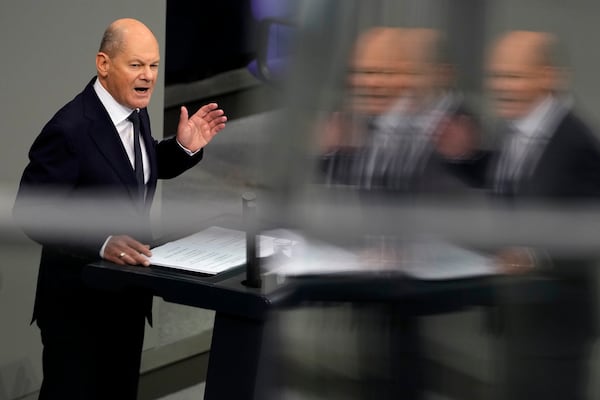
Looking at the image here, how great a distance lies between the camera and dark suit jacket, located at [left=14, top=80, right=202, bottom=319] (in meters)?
0.51

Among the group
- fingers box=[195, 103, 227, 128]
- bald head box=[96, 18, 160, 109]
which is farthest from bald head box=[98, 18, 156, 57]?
fingers box=[195, 103, 227, 128]

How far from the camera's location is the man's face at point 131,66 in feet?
4.24

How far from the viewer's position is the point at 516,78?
44 cm

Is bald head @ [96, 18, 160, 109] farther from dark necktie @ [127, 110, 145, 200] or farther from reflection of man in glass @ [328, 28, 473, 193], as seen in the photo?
reflection of man in glass @ [328, 28, 473, 193]

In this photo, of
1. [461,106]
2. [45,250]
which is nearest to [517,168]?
[461,106]

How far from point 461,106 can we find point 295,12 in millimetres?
75

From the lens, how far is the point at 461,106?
45 cm

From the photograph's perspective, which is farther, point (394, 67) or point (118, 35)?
point (118, 35)

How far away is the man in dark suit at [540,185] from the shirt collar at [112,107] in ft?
2.83

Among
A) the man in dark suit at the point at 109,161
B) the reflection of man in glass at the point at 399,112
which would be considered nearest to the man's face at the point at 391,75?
the reflection of man in glass at the point at 399,112

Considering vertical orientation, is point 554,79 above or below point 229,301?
above

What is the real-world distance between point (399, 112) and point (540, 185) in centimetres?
6

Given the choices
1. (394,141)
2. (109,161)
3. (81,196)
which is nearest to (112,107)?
(109,161)

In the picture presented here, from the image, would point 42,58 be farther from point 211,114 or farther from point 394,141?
point 394,141
